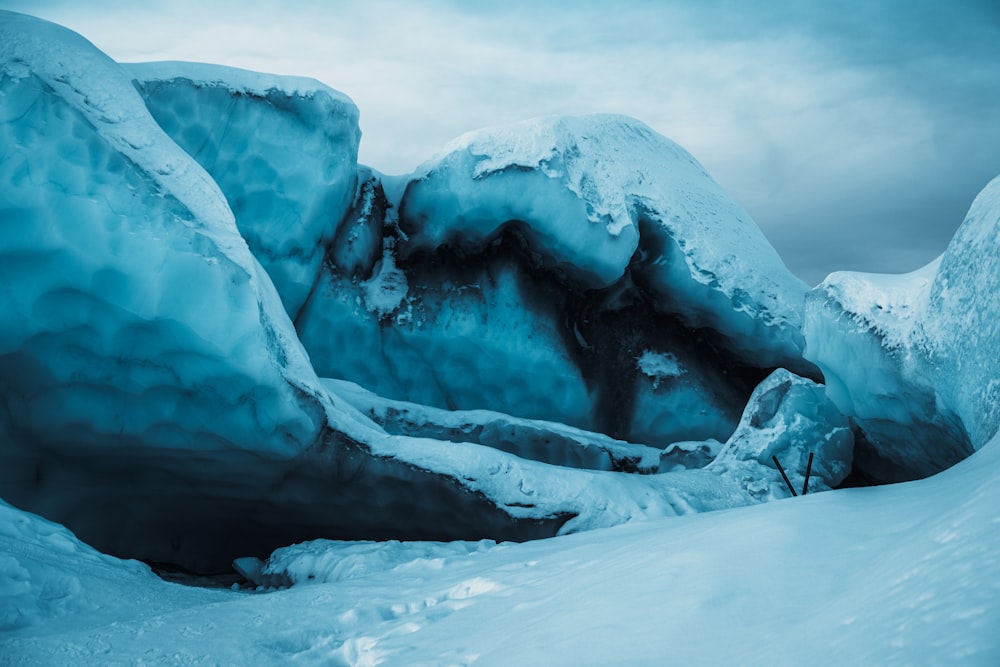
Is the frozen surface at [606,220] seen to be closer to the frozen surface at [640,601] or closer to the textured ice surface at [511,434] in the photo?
the textured ice surface at [511,434]

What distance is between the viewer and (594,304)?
646cm

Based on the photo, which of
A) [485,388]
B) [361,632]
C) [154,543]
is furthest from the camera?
[485,388]

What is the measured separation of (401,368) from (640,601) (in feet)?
16.4

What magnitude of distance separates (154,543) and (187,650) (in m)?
2.72

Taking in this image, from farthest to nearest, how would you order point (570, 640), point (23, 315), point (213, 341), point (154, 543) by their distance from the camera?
point (154, 543) → point (213, 341) → point (23, 315) → point (570, 640)

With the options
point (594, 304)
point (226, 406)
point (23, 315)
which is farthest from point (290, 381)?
point (594, 304)

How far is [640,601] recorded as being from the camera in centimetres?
149

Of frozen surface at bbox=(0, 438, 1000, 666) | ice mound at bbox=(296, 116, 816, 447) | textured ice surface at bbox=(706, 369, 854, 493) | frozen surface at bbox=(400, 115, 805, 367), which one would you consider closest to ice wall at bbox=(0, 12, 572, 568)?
frozen surface at bbox=(0, 438, 1000, 666)

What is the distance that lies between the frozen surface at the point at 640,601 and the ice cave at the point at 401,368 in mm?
18

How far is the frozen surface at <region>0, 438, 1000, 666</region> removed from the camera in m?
1.02

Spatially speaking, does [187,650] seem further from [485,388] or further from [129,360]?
[485,388]

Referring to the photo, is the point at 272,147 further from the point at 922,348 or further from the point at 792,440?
the point at 922,348

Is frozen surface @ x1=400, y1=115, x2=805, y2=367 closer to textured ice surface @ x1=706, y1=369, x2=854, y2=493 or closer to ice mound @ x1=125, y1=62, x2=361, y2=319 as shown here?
ice mound @ x1=125, y1=62, x2=361, y2=319

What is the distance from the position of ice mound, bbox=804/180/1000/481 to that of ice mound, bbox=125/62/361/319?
3674mm
